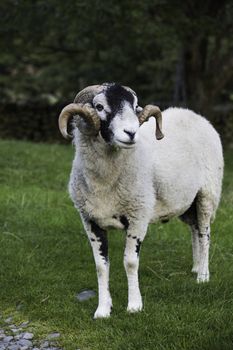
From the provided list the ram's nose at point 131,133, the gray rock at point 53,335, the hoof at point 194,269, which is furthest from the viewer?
the hoof at point 194,269

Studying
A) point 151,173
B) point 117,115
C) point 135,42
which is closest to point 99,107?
point 117,115

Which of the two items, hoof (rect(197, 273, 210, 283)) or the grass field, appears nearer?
the grass field

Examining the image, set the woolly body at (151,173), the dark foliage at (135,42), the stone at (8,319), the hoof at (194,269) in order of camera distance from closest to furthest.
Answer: the woolly body at (151,173)
the stone at (8,319)
the hoof at (194,269)
the dark foliage at (135,42)

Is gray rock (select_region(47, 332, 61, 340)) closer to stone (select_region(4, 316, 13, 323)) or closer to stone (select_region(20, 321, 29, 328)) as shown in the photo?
stone (select_region(20, 321, 29, 328))

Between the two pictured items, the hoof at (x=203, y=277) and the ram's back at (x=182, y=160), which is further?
the hoof at (x=203, y=277)

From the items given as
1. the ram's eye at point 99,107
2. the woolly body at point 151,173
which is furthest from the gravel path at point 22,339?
the ram's eye at point 99,107

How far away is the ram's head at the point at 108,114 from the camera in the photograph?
4.97 metres

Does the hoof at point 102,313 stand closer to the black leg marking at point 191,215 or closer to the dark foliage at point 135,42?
the black leg marking at point 191,215

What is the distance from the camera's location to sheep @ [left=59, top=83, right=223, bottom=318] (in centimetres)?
518

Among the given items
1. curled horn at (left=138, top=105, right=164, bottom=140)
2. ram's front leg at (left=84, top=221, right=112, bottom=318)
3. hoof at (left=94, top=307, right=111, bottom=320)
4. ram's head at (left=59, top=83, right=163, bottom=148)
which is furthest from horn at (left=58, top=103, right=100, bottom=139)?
hoof at (left=94, top=307, right=111, bottom=320)

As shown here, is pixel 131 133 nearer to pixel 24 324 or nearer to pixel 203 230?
pixel 24 324

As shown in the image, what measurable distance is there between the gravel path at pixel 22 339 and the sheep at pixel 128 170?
1.83 ft

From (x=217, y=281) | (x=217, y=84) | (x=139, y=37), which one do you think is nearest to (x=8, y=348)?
(x=217, y=281)

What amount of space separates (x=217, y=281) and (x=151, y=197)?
4.20 feet
